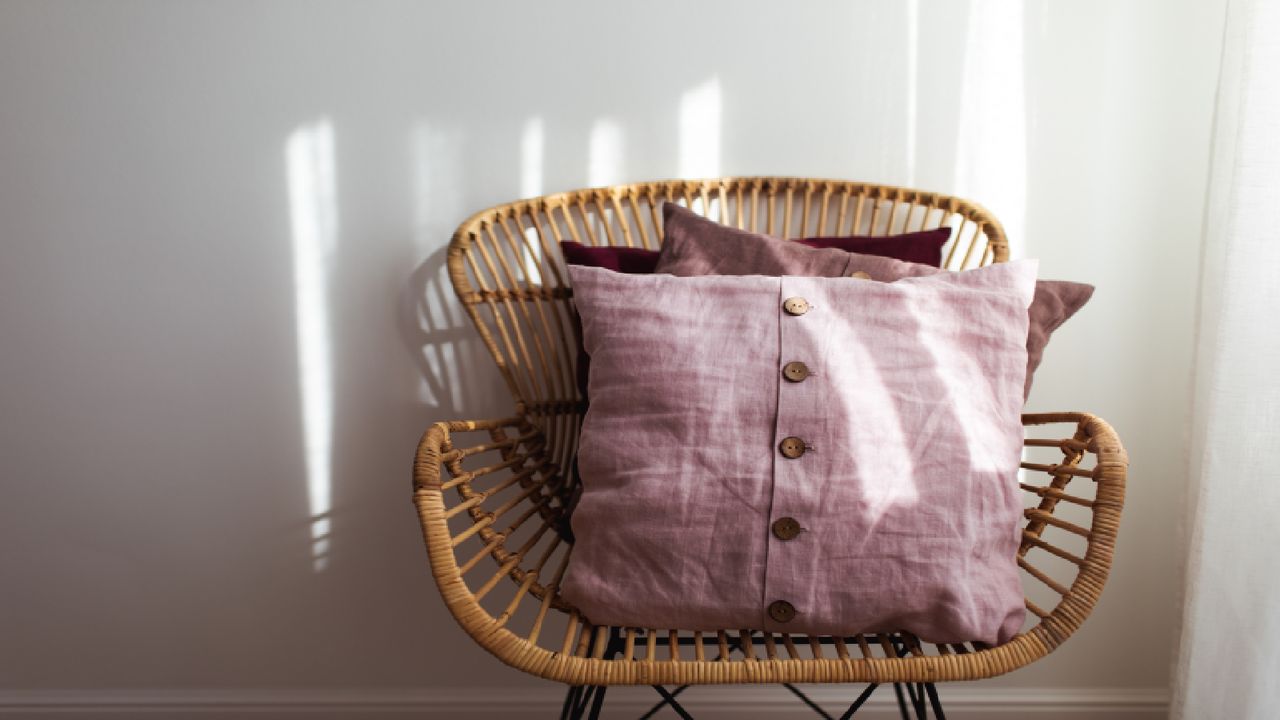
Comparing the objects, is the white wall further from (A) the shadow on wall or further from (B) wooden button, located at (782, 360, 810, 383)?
(B) wooden button, located at (782, 360, 810, 383)

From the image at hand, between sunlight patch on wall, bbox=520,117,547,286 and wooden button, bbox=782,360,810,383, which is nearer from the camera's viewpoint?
wooden button, bbox=782,360,810,383

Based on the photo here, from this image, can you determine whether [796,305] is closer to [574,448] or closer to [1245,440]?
[574,448]

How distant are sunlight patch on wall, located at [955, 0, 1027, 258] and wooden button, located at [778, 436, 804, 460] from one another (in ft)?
2.14

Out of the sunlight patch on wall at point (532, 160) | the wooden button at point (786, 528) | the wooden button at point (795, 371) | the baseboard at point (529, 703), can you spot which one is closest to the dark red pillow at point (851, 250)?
the sunlight patch on wall at point (532, 160)

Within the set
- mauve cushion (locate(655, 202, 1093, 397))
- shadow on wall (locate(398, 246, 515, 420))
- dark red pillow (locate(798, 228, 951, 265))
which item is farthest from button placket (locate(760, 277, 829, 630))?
shadow on wall (locate(398, 246, 515, 420))

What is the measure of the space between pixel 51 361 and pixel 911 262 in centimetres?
136

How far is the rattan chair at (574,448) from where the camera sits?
34.9 inches

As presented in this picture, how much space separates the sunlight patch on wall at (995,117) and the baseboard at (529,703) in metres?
0.75

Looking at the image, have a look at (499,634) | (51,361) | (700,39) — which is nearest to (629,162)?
(700,39)

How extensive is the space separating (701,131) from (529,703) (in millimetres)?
968

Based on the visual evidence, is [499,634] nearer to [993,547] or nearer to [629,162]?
[993,547]

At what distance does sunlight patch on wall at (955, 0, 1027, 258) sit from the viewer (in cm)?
132

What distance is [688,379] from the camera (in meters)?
0.93

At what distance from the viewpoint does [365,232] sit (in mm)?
1374
